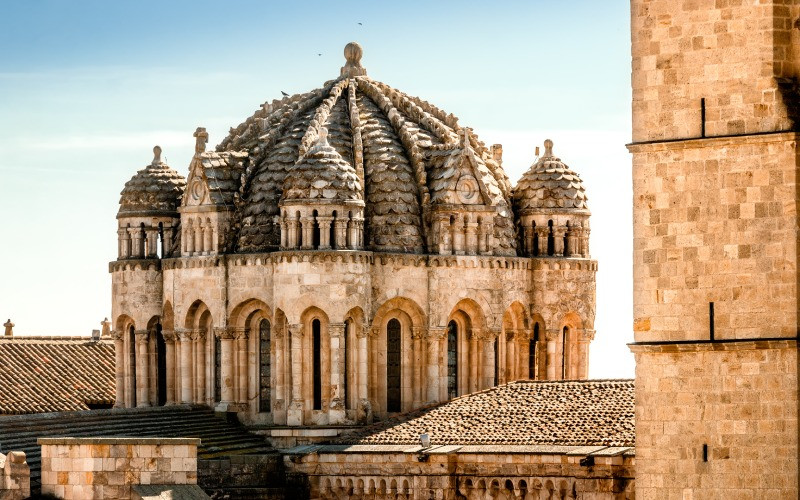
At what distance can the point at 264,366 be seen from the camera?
7538cm

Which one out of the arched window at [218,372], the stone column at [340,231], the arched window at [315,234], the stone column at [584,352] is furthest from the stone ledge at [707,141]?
the stone column at [584,352]

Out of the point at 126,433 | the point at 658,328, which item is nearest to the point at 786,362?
the point at 658,328

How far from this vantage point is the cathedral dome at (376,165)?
2950 inches

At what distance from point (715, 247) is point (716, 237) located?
197 mm

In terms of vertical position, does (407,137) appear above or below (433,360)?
above

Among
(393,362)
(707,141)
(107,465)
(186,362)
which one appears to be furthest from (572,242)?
(707,141)

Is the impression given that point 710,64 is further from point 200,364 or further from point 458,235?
point 200,364

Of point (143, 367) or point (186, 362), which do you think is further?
point (143, 367)

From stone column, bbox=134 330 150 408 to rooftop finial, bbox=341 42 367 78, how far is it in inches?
383

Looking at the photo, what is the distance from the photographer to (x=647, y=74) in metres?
52.3

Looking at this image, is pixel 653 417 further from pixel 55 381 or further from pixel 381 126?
pixel 55 381

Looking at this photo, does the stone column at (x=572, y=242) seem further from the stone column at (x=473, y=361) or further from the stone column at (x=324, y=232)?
the stone column at (x=324, y=232)

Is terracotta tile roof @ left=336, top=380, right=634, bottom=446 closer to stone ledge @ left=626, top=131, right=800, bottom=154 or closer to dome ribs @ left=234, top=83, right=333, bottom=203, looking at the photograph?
dome ribs @ left=234, top=83, right=333, bottom=203

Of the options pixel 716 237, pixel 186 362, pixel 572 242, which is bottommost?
pixel 186 362
